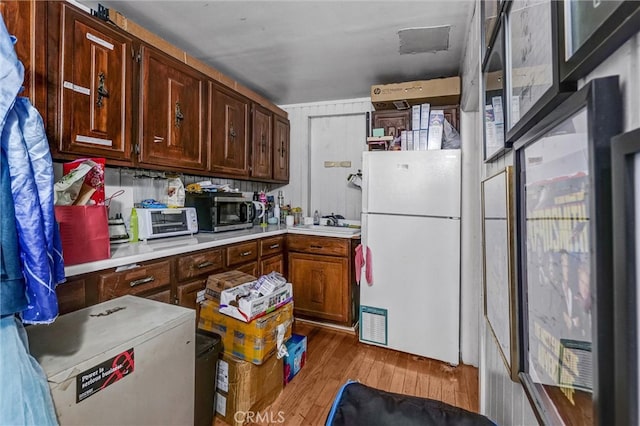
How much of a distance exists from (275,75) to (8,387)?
106 inches

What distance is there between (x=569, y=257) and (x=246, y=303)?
1.47 metres

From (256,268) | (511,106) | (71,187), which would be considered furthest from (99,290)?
(511,106)

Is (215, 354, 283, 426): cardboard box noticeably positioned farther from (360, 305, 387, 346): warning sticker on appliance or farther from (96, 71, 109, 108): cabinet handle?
(96, 71, 109, 108): cabinet handle

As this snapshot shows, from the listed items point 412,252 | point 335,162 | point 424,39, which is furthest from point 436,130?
point 335,162

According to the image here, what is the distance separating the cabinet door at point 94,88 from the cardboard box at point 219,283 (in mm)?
913

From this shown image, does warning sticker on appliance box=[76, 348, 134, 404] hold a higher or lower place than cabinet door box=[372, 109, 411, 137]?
lower

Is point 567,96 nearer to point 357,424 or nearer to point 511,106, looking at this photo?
point 511,106

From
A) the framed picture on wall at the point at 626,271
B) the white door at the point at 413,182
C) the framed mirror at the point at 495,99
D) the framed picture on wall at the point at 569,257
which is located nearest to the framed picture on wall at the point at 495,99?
the framed mirror at the point at 495,99

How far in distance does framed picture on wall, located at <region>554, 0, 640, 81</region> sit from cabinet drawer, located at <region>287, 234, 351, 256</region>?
230cm

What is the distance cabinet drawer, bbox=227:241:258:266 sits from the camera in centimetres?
226

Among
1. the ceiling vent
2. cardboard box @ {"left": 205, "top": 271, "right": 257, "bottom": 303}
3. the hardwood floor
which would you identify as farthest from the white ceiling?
the hardwood floor

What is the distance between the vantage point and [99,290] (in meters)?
1.44

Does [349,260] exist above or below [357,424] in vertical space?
above

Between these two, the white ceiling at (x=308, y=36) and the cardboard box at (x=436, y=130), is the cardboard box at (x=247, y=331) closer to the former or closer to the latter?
the cardboard box at (x=436, y=130)
